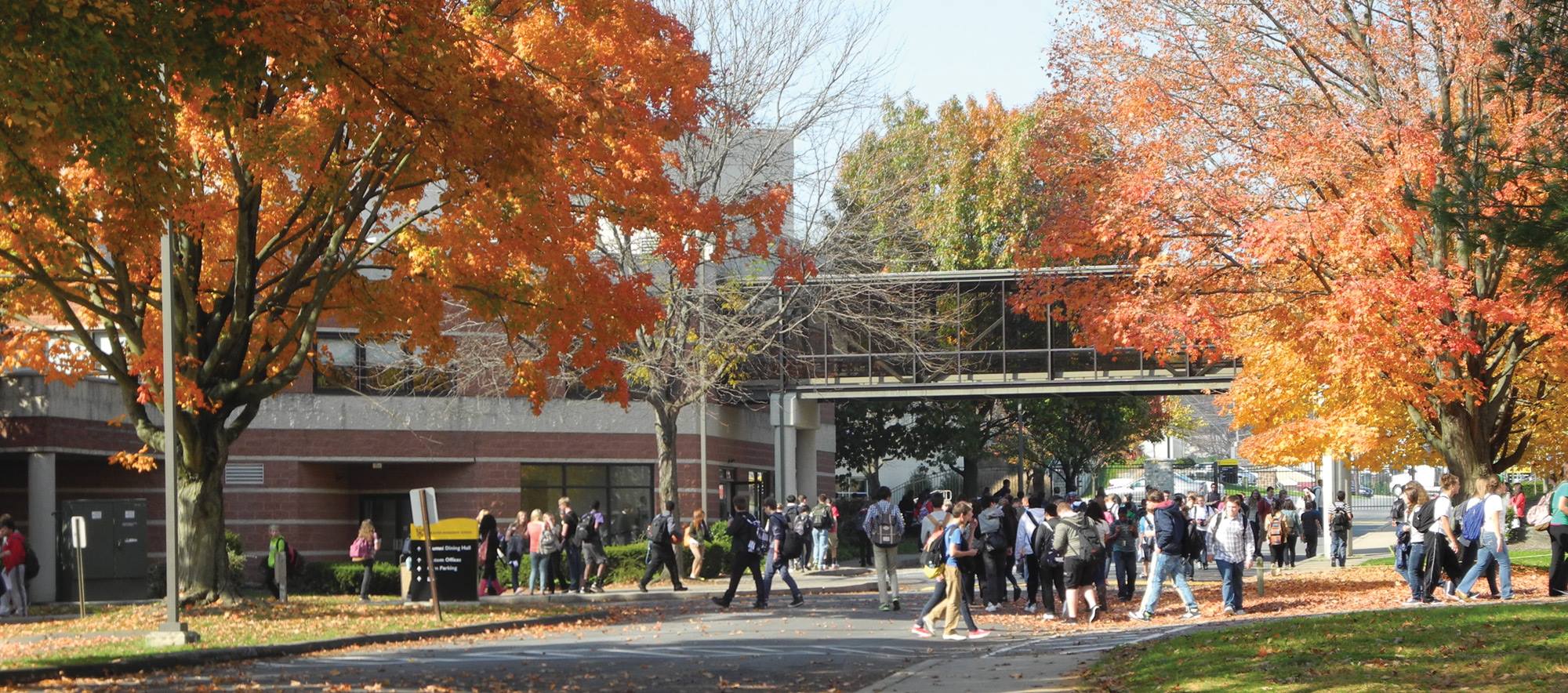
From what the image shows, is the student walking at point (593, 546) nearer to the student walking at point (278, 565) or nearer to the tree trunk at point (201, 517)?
the student walking at point (278, 565)

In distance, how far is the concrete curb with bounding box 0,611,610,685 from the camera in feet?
49.1

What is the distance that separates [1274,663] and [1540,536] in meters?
32.4

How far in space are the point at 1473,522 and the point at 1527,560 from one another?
393 inches

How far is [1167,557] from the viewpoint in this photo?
1994 cm

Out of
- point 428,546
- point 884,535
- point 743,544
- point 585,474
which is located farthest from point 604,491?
point 884,535

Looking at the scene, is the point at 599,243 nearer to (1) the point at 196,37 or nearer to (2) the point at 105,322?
(2) the point at 105,322

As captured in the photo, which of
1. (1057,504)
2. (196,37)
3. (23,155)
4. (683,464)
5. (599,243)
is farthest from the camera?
(683,464)

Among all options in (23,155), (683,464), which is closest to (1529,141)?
(23,155)

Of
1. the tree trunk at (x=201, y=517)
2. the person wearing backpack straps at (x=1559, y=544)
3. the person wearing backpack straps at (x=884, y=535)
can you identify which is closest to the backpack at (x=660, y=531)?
the person wearing backpack straps at (x=884, y=535)

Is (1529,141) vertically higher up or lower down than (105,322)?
higher up

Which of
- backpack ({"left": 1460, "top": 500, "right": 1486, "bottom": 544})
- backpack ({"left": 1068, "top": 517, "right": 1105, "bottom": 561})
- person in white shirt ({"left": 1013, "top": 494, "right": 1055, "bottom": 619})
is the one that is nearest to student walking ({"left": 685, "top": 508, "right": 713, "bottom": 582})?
person in white shirt ({"left": 1013, "top": 494, "right": 1055, "bottom": 619})

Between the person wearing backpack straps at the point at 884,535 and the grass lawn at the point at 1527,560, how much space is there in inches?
368

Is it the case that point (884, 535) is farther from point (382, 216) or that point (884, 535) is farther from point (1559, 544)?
point (382, 216)

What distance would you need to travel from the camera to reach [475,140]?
47.8 feet
